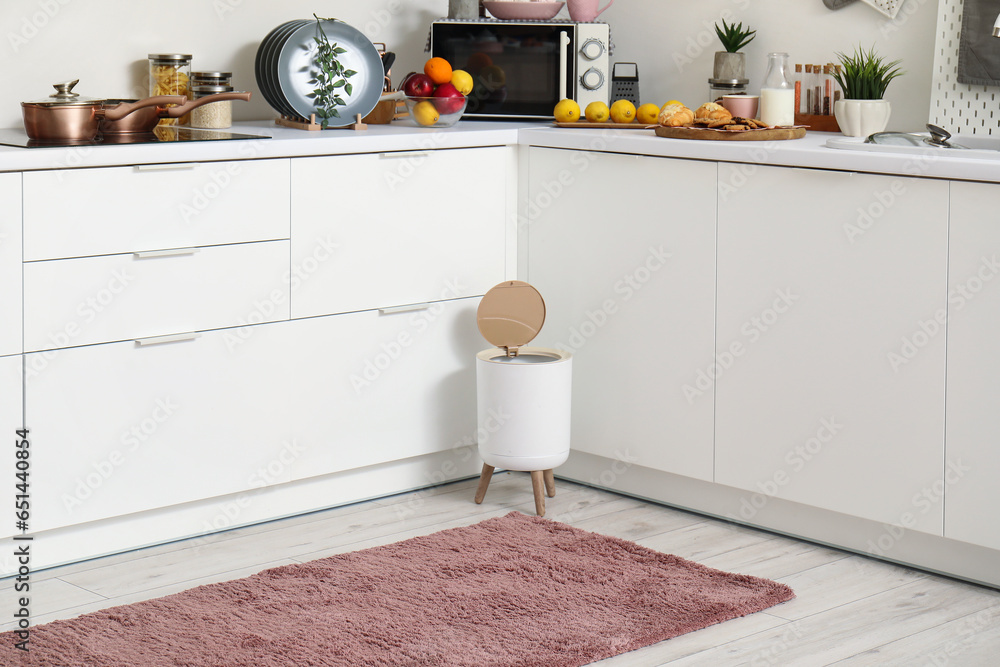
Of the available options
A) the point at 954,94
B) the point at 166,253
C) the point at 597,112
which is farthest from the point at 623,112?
the point at 166,253

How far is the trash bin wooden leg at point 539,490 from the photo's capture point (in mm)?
2953

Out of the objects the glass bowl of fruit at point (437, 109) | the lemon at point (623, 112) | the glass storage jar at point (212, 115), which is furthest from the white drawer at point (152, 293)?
the lemon at point (623, 112)

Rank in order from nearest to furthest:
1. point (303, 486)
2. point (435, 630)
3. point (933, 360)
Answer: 1. point (435, 630)
2. point (933, 360)
3. point (303, 486)

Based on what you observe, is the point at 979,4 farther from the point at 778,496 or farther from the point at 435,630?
the point at 435,630

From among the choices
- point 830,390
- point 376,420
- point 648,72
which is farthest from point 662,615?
point 648,72

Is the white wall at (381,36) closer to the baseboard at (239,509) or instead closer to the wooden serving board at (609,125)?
the wooden serving board at (609,125)

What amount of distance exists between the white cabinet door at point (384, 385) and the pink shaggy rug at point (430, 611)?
1.13ft

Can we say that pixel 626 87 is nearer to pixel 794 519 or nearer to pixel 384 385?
pixel 384 385

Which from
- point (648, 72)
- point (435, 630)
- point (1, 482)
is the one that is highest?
point (648, 72)

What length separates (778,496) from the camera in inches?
108

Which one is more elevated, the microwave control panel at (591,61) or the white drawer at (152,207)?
the microwave control panel at (591,61)

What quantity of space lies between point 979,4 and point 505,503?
1.63 m

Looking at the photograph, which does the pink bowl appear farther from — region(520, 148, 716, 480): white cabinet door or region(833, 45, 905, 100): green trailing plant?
region(833, 45, 905, 100): green trailing plant

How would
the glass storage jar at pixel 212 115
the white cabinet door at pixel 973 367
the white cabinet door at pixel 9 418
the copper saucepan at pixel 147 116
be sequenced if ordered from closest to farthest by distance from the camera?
the white cabinet door at pixel 973 367 < the white cabinet door at pixel 9 418 < the copper saucepan at pixel 147 116 < the glass storage jar at pixel 212 115
